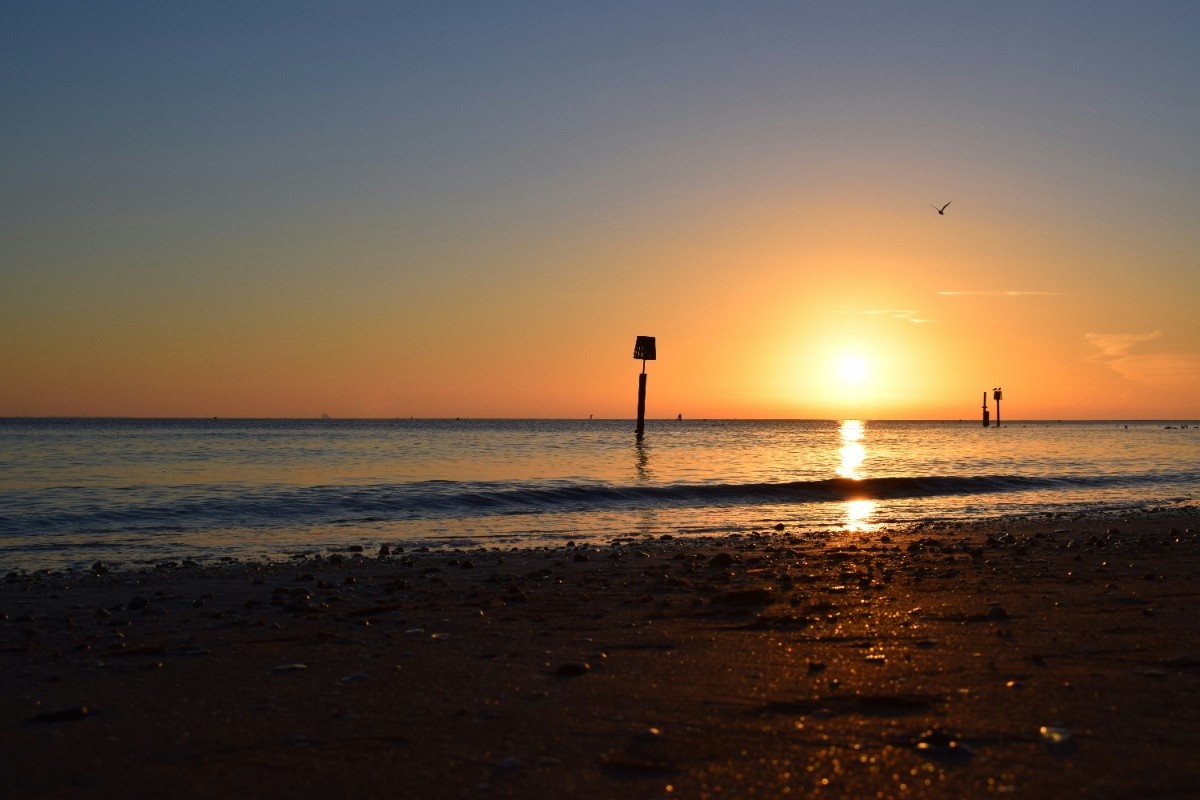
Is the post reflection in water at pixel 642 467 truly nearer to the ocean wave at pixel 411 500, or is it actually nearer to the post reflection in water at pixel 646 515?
the post reflection in water at pixel 646 515

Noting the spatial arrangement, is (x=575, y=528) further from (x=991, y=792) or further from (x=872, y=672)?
(x=991, y=792)

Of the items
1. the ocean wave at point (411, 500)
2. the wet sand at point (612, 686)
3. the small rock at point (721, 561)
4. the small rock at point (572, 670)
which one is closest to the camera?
the wet sand at point (612, 686)

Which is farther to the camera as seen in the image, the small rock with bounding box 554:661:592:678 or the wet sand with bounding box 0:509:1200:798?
the small rock with bounding box 554:661:592:678

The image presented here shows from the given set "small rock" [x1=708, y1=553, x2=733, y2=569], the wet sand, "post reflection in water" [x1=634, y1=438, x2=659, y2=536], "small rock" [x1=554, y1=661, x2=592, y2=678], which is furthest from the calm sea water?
"small rock" [x1=554, y1=661, x2=592, y2=678]

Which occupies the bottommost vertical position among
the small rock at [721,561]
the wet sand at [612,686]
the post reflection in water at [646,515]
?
the post reflection in water at [646,515]

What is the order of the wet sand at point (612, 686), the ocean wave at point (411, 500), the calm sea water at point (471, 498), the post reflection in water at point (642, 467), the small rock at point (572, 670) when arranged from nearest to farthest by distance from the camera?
the wet sand at point (612, 686)
the small rock at point (572, 670)
the calm sea water at point (471, 498)
the ocean wave at point (411, 500)
the post reflection in water at point (642, 467)

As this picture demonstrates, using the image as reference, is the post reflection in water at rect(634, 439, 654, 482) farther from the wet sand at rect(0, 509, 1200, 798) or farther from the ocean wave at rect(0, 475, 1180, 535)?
the wet sand at rect(0, 509, 1200, 798)

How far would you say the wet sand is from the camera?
14.0 feet

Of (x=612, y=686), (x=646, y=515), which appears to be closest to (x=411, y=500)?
(x=646, y=515)

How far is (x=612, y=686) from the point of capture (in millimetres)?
5871

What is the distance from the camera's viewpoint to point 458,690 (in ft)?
19.2

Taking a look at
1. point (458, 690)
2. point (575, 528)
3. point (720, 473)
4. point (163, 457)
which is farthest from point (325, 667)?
point (163, 457)

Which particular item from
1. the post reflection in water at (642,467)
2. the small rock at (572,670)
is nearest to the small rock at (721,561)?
the small rock at (572,670)

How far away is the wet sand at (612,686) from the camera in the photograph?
4.28m
